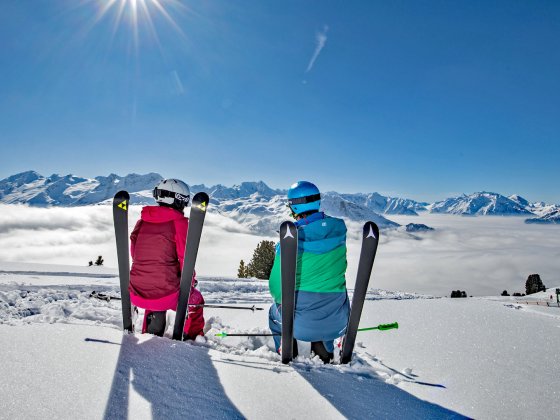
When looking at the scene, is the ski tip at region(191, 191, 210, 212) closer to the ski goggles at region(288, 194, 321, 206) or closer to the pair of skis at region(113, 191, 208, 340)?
the pair of skis at region(113, 191, 208, 340)

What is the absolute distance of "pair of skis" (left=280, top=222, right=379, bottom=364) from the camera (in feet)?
12.3

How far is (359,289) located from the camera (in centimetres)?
405

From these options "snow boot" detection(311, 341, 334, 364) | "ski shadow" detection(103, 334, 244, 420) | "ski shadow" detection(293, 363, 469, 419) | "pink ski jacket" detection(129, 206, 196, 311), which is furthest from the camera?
"pink ski jacket" detection(129, 206, 196, 311)

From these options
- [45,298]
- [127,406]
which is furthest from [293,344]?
[45,298]

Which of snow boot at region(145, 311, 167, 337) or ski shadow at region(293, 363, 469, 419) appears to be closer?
ski shadow at region(293, 363, 469, 419)

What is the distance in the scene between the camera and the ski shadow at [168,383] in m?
2.19

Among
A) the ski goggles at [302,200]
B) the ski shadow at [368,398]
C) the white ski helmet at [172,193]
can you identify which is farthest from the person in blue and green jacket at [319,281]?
the white ski helmet at [172,193]

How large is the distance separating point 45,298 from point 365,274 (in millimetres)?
6835

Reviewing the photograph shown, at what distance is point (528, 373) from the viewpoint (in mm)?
3604

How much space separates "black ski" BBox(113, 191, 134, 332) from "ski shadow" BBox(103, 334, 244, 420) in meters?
1.21

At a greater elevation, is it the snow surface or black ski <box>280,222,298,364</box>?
black ski <box>280,222,298,364</box>

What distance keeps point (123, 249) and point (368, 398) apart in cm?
366

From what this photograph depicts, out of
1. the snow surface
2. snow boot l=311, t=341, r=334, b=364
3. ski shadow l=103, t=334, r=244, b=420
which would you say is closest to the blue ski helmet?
snow boot l=311, t=341, r=334, b=364

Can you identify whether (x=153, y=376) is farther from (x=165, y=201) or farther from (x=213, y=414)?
(x=165, y=201)
